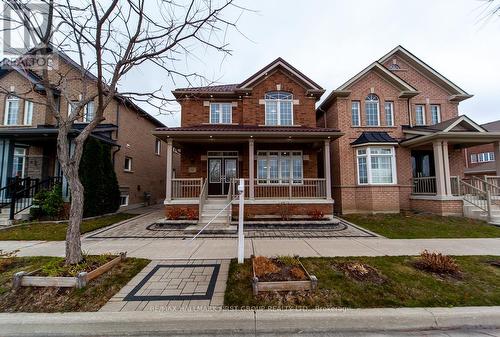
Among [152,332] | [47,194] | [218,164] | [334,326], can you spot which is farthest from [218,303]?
[47,194]

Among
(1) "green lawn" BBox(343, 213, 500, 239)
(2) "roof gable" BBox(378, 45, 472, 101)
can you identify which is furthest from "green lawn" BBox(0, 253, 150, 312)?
(2) "roof gable" BBox(378, 45, 472, 101)

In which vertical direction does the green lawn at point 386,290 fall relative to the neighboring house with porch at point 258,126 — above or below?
below

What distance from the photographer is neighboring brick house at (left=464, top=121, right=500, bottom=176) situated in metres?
26.3

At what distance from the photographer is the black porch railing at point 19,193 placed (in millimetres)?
10924

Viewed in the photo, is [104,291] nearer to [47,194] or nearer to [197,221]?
[197,221]

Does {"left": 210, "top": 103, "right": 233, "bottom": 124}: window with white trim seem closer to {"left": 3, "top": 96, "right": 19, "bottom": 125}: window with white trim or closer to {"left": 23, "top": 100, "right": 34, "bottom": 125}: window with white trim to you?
{"left": 23, "top": 100, "right": 34, "bottom": 125}: window with white trim

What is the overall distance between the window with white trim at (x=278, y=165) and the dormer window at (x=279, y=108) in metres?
1.81

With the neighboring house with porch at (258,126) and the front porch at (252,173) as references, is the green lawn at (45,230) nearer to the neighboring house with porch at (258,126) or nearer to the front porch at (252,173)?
the front porch at (252,173)

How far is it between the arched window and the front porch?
383 centimetres

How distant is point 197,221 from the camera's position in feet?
33.7

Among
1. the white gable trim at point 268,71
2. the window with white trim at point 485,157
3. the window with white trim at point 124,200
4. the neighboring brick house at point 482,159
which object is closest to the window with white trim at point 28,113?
the window with white trim at point 124,200

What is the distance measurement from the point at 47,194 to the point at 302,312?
13003mm

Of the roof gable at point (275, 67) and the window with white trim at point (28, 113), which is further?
the window with white trim at point (28, 113)

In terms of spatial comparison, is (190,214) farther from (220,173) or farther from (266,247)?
(266,247)
